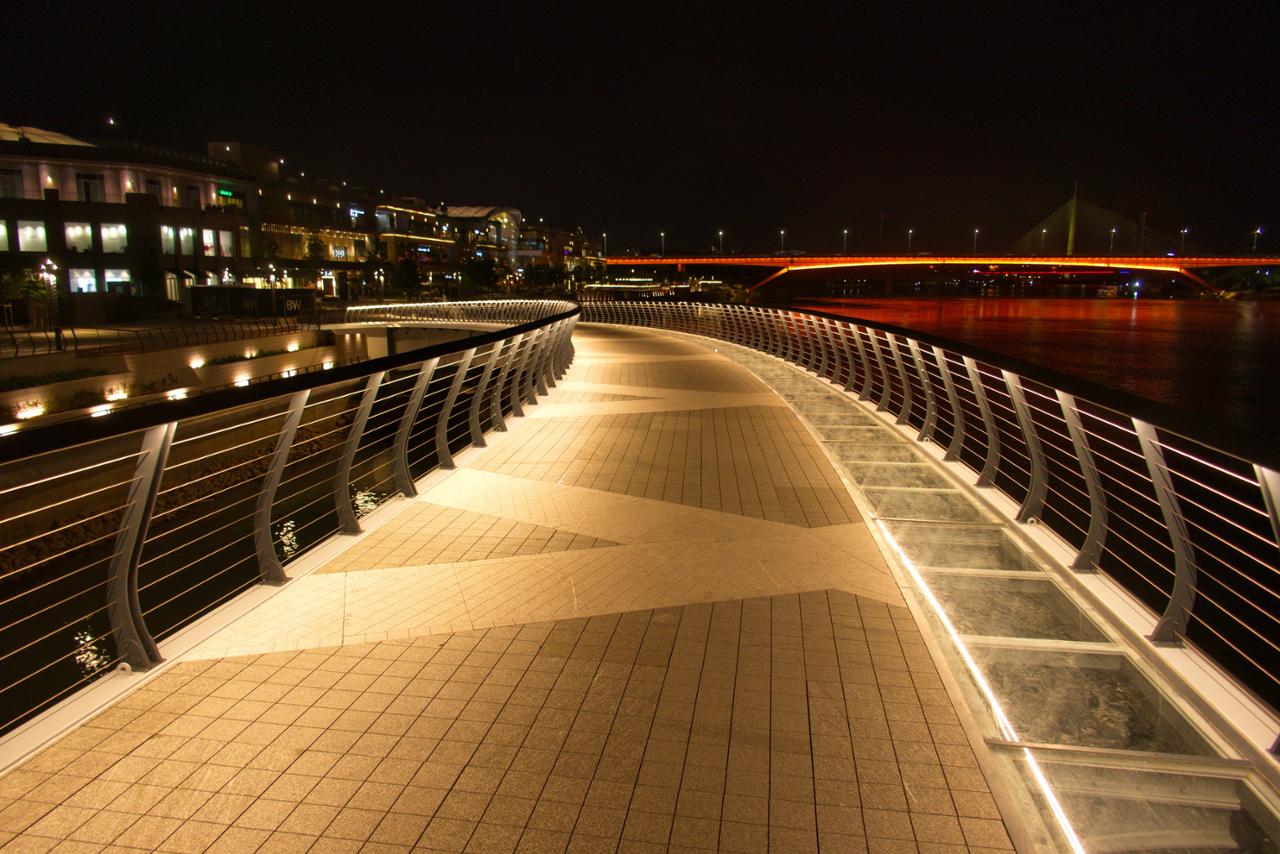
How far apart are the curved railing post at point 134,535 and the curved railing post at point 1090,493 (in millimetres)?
4490

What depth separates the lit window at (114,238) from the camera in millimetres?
56406

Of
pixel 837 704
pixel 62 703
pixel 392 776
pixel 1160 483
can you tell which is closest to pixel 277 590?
pixel 62 703

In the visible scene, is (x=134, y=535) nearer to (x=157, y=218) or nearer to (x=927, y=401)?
(x=927, y=401)

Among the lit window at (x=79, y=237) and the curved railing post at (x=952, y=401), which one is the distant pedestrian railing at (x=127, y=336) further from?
the curved railing post at (x=952, y=401)

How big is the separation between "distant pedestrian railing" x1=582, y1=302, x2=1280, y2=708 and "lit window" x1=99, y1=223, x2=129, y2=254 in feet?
168

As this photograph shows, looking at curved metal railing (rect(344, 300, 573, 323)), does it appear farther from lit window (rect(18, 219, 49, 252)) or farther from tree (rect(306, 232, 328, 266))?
tree (rect(306, 232, 328, 266))

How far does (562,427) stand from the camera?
10.5 m

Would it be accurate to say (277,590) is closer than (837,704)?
No

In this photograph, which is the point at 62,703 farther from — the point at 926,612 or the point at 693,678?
the point at 926,612

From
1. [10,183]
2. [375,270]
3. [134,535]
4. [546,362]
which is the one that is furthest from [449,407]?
[375,270]

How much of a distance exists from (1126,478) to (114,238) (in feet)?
204

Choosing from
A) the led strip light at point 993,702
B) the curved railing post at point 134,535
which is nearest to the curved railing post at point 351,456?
the curved railing post at point 134,535

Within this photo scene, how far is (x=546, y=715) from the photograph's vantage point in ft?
11.3

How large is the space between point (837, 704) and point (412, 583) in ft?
8.58
